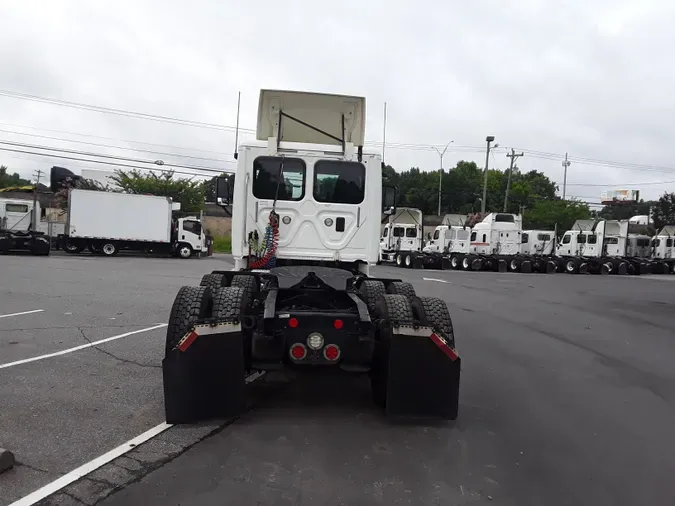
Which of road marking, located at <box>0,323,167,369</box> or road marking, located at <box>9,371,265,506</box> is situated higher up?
road marking, located at <box>9,371,265,506</box>

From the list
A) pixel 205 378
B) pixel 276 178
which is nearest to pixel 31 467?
pixel 205 378

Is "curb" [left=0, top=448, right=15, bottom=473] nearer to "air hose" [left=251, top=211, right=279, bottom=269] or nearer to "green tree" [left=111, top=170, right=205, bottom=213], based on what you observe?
"air hose" [left=251, top=211, right=279, bottom=269]

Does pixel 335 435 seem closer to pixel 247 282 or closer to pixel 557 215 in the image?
pixel 247 282

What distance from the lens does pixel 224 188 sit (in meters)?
7.18

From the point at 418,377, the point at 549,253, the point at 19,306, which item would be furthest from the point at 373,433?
the point at 549,253

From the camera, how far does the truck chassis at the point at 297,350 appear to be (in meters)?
4.62

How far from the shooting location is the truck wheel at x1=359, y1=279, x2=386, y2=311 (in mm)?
5855

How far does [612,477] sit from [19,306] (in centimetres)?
1090

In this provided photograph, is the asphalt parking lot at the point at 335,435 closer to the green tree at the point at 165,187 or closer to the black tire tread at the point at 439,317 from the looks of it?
the black tire tread at the point at 439,317

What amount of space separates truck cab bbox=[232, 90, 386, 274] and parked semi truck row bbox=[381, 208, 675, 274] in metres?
26.7

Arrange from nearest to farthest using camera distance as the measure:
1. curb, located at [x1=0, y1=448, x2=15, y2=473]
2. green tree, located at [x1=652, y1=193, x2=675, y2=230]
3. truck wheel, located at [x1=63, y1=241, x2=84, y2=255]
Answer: curb, located at [x1=0, y1=448, x2=15, y2=473] → truck wheel, located at [x1=63, y1=241, x2=84, y2=255] → green tree, located at [x1=652, y1=193, x2=675, y2=230]

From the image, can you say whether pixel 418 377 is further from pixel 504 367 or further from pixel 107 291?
pixel 107 291

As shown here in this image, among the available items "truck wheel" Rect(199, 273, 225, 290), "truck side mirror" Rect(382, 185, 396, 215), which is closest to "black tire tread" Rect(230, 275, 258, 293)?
"truck wheel" Rect(199, 273, 225, 290)

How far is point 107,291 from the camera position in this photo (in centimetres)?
1420
